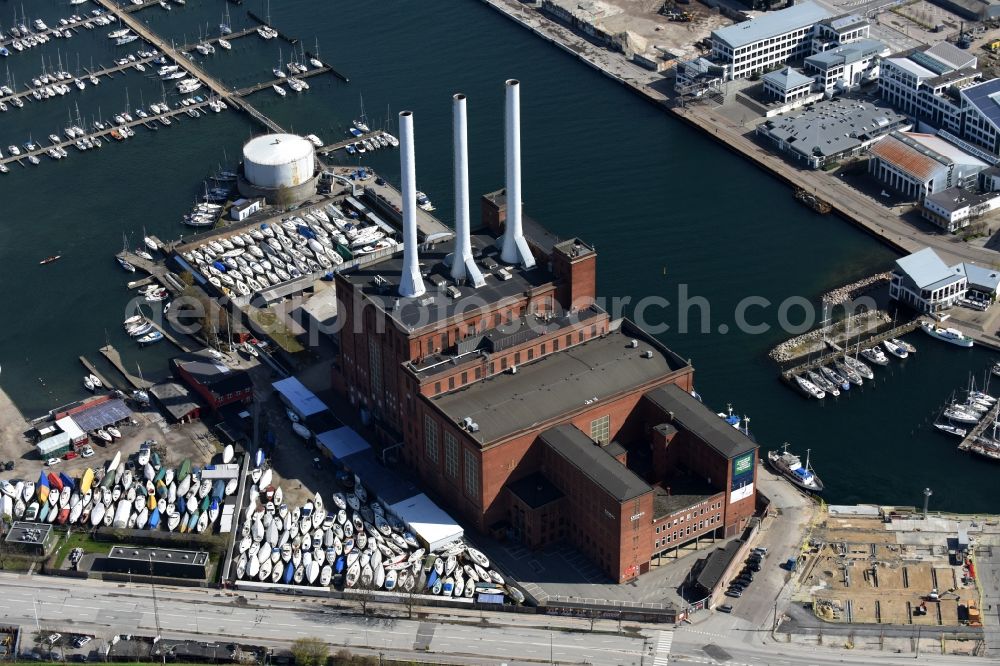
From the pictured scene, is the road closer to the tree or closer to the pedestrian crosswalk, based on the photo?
the pedestrian crosswalk

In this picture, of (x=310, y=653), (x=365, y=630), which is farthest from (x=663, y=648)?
(x=310, y=653)

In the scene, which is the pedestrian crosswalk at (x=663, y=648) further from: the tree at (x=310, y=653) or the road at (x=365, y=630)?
the tree at (x=310, y=653)

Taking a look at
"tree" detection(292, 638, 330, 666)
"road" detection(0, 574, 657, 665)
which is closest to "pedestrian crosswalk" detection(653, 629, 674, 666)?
"road" detection(0, 574, 657, 665)

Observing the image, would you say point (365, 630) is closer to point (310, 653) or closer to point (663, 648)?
point (310, 653)

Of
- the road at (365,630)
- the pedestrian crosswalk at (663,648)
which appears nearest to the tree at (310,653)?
the road at (365,630)

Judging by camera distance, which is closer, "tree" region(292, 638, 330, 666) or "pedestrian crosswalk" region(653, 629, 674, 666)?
"tree" region(292, 638, 330, 666)

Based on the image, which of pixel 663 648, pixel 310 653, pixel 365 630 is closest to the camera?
pixel 310 653
